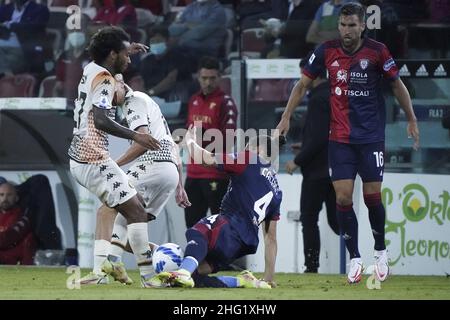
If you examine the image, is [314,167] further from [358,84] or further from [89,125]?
[89,125]

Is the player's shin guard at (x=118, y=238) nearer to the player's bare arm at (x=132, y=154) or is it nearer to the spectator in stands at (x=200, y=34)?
the player's bare arm at (x=132, y=154)

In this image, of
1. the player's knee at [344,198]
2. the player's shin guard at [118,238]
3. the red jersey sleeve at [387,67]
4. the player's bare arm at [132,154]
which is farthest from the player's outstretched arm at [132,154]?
the red jersey sleeve at [387,67]

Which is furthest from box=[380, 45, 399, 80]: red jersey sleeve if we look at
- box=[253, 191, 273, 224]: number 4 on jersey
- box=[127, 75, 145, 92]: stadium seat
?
box=[127, 75, 145, 92]: stadium seat

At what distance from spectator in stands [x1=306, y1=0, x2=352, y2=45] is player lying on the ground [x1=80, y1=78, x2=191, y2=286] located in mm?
3847

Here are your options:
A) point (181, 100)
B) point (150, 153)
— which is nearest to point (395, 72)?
point (150, 153)

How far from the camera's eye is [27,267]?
1441 centimetres

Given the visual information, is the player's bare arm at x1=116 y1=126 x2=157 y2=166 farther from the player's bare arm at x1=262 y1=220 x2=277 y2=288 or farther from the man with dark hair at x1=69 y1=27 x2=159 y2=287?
the player's bare arm at x1=262 y1=220 x2=277 y2=288

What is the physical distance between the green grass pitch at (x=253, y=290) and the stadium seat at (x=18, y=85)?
3762 mm

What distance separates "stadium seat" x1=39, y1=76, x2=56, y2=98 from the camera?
15.7 meters

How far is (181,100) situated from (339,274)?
10.8 ft

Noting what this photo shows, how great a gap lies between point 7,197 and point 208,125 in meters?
2.74

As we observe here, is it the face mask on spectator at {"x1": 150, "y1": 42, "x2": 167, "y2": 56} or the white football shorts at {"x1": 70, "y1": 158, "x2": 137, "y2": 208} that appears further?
the face mask on spectator at {"x1": 150, "y1": 42, "x2": 167, "y2": 56}

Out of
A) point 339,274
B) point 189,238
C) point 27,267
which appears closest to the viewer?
point 189,238
